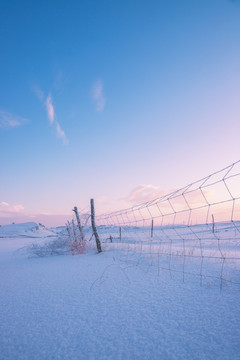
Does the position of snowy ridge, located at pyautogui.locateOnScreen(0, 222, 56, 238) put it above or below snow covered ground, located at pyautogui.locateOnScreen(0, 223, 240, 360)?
above

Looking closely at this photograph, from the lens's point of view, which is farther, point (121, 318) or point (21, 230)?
point (21, 230)

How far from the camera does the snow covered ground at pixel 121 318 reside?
4.58ft

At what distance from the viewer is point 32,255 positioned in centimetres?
635

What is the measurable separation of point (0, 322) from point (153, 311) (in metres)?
1.57

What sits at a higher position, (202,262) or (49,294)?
(202,262)

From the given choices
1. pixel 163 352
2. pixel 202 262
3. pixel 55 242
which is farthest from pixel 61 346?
pixel 55 242

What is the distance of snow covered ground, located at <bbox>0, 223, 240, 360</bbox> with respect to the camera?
139 cm

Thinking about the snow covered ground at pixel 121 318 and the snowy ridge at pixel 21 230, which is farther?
the snowy ridge at pixel 21 230

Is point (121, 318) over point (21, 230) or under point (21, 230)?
under

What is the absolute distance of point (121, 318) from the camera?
70.8 inches

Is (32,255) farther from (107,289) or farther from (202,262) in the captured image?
(202,262)

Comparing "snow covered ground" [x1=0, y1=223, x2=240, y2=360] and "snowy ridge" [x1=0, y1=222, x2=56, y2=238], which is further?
"snowy ridge" [x1=0, y1=222, x2=56, y2=238]

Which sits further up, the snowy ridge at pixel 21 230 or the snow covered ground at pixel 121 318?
the snowy ridge at pixel 21 230

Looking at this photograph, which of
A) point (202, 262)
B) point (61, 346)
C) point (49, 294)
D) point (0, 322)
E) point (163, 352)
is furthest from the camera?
point (202, 262)
